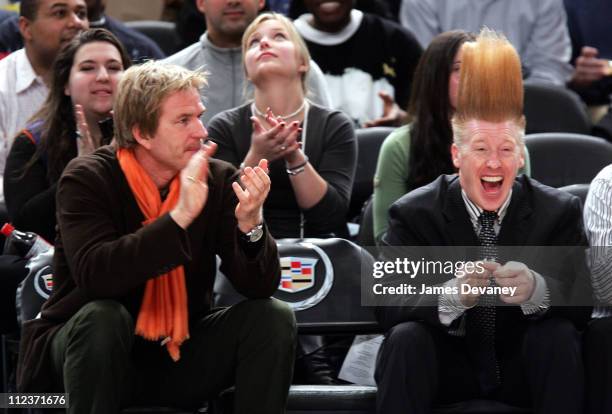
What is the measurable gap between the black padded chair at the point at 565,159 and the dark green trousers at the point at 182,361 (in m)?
1.62

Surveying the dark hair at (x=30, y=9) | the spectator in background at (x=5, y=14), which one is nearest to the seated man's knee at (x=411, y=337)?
the dark hair at (x=30, y=9)

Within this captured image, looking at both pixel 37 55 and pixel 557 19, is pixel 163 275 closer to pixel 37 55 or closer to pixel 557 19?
pixel 37 55

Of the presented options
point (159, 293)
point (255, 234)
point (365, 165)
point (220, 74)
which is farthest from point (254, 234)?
point (220, 74)

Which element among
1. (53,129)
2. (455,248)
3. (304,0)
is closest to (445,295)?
(455,248)

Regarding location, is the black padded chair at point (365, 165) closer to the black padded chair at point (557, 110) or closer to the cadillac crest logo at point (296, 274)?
the black padded chair at point (557, 110)

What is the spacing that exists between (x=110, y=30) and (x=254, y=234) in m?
2.45

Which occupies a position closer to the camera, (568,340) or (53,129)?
(568,340)

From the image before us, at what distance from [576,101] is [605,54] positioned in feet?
2.70

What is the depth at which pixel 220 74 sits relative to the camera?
4.88 metres

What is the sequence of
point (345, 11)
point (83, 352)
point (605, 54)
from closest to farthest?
point (83, 352) → point (345, 11) → point (605, 54)

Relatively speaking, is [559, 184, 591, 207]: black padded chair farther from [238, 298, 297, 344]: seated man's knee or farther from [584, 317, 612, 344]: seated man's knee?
[238, 298, 297, 344]: seated man's knee

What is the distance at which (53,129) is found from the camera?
4043 mm

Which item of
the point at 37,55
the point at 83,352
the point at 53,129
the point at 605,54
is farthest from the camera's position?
the point at 605,54

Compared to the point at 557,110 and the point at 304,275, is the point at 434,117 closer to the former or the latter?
the point at 304,275
